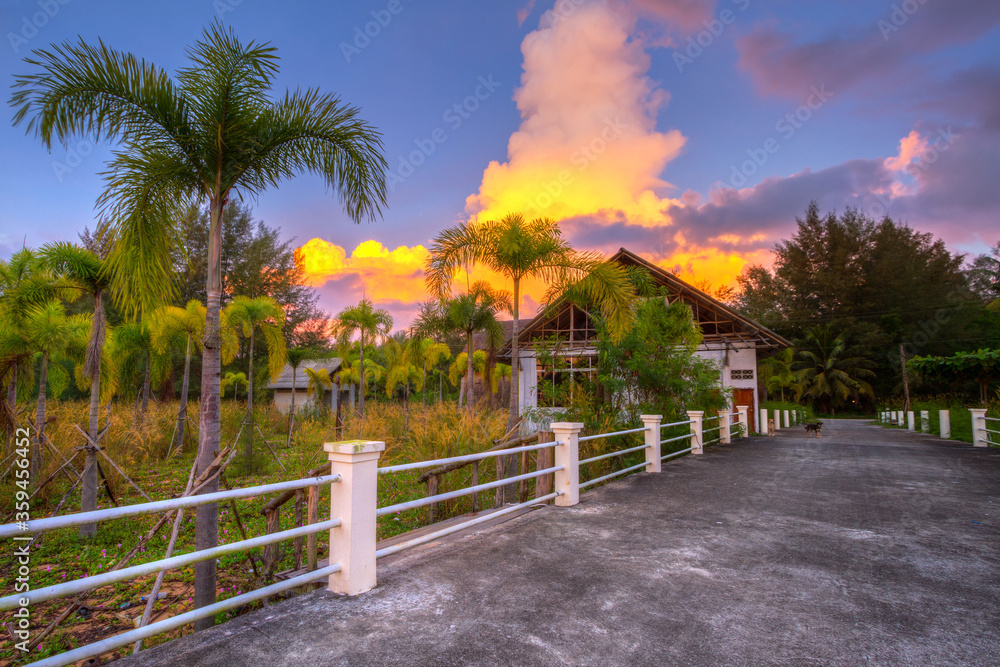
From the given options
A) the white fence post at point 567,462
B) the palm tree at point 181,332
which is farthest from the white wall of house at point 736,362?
the palm tree at point 181,332

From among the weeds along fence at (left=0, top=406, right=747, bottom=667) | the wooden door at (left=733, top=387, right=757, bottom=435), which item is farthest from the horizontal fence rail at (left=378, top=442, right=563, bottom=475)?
the wooden door at (left=733, top=387, right=757, bottom=435)

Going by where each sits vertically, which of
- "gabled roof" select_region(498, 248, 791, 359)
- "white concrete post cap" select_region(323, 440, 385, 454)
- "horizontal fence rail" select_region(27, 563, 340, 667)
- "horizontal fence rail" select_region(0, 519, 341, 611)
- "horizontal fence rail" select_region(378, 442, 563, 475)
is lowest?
"horizontal fence rail" select_region(27, 563, 340, 667)

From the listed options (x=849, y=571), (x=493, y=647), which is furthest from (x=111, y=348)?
(x=849, y=571)

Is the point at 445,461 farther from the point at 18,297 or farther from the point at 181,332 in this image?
the point at 181,332

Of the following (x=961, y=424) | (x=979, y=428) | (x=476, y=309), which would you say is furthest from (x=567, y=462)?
(x=961, y=424)

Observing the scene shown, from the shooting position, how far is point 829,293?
46094 mm

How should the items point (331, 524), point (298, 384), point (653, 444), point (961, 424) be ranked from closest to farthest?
point (331, 524), point (653, 444), point (961, 424), point (298, 384)

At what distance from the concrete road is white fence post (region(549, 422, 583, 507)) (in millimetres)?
227

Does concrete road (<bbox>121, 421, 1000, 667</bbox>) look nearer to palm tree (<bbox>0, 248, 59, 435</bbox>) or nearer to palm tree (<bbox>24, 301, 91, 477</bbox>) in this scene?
palm tree (<bbox>0, 248, 59, 435</bbox>)

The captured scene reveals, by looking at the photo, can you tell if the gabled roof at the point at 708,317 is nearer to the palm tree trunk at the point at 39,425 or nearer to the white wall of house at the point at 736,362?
the white wall of house at the point at 736,362

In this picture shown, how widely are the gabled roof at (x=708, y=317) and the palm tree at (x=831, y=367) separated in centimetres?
2805

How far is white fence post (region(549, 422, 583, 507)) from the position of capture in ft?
19.9

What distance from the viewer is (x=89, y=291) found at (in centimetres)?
789

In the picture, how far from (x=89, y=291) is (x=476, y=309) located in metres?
10.9
